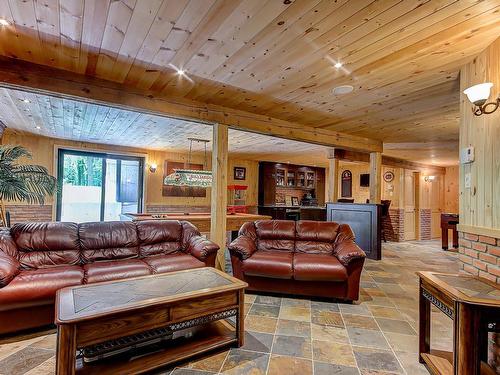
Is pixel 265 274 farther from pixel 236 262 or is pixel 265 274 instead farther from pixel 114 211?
pixel 114 211

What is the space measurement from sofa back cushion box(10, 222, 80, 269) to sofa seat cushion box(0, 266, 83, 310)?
0.82 feet

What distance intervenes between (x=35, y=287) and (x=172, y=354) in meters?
1.43

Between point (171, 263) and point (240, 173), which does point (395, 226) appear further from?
point (171, 263)

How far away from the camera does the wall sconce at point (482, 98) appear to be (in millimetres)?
2024

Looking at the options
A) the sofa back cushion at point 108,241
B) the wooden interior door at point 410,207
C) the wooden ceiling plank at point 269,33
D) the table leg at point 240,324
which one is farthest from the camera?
the wooden interior door at point 410,207

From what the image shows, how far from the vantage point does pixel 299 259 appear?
11.2 ft

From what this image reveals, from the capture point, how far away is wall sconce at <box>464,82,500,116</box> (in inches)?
79.7

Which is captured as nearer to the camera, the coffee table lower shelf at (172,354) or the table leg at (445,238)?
the coffee table lower shelf at (172,354)

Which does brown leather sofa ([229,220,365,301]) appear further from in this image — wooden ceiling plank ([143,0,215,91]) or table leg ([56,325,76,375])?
wooden ceiling plank ([143,0,215,91])

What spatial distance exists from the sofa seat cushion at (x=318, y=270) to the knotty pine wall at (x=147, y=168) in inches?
208

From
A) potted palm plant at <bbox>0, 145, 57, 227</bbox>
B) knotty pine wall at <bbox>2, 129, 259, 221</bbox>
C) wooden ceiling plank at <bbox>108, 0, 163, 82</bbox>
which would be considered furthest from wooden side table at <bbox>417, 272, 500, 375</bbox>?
knotty pine wall at <bbox>2, 129, 259, 221</bbox>

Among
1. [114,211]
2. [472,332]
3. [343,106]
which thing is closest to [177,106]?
[343,106]

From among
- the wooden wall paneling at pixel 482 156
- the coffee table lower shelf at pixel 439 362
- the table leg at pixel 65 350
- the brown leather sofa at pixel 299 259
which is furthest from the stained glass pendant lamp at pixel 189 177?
the coffee table lower shelf at pixel 439 362

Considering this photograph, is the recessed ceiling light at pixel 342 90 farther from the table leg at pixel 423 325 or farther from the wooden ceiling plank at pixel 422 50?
the table leg at pixel 423 325
